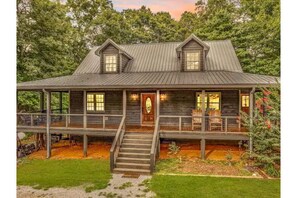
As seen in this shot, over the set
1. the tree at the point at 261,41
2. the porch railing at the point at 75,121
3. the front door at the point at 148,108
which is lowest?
the porch railing at the point at 75,121

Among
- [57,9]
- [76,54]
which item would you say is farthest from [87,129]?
[76,54]

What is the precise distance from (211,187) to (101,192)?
12.3ft

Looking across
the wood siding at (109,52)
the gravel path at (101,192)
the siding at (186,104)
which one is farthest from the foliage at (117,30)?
the gravel path at (101,192)

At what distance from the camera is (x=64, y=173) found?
9750mm

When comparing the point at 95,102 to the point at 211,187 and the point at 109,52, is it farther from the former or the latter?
the point at 211,187

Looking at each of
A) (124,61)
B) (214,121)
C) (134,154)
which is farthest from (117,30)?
(134,154)

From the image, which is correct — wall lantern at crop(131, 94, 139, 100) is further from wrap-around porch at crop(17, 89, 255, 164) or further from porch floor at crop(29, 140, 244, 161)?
porch floor at crop(29, 140, 244, 161)

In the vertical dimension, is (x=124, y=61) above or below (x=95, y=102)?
above

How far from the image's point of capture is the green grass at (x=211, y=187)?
292 inches

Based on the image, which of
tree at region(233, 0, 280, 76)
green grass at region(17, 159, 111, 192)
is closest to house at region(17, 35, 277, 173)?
green grass at region(17, 159, 111, 192)

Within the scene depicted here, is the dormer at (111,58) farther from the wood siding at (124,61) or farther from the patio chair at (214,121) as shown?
the patio chair at (214,121)

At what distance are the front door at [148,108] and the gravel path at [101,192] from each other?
6603mm

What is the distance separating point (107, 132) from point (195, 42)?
7.98 meters
